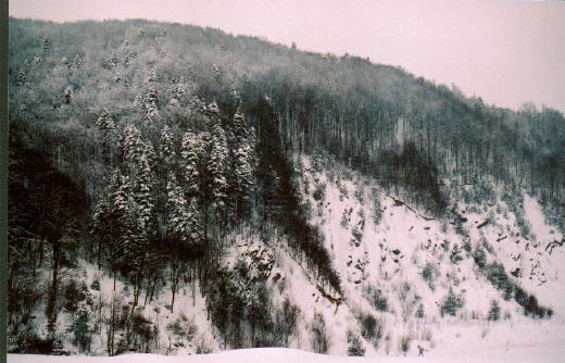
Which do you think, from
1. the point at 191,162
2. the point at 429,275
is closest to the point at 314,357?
Result: the point at 429,275

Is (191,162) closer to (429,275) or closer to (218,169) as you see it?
(218,169)

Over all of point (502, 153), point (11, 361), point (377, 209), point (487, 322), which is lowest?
point (11, 361)

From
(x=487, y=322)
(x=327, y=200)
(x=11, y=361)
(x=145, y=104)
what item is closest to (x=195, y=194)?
(x=145, y=104)

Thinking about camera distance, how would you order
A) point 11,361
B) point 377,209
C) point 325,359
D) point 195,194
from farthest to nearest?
point 377,209 → point 195,194 → point 325,359 → point 11,361

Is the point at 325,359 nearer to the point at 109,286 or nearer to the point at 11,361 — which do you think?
the point at 109,286

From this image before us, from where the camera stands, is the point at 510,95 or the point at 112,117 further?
the point at 510,95
